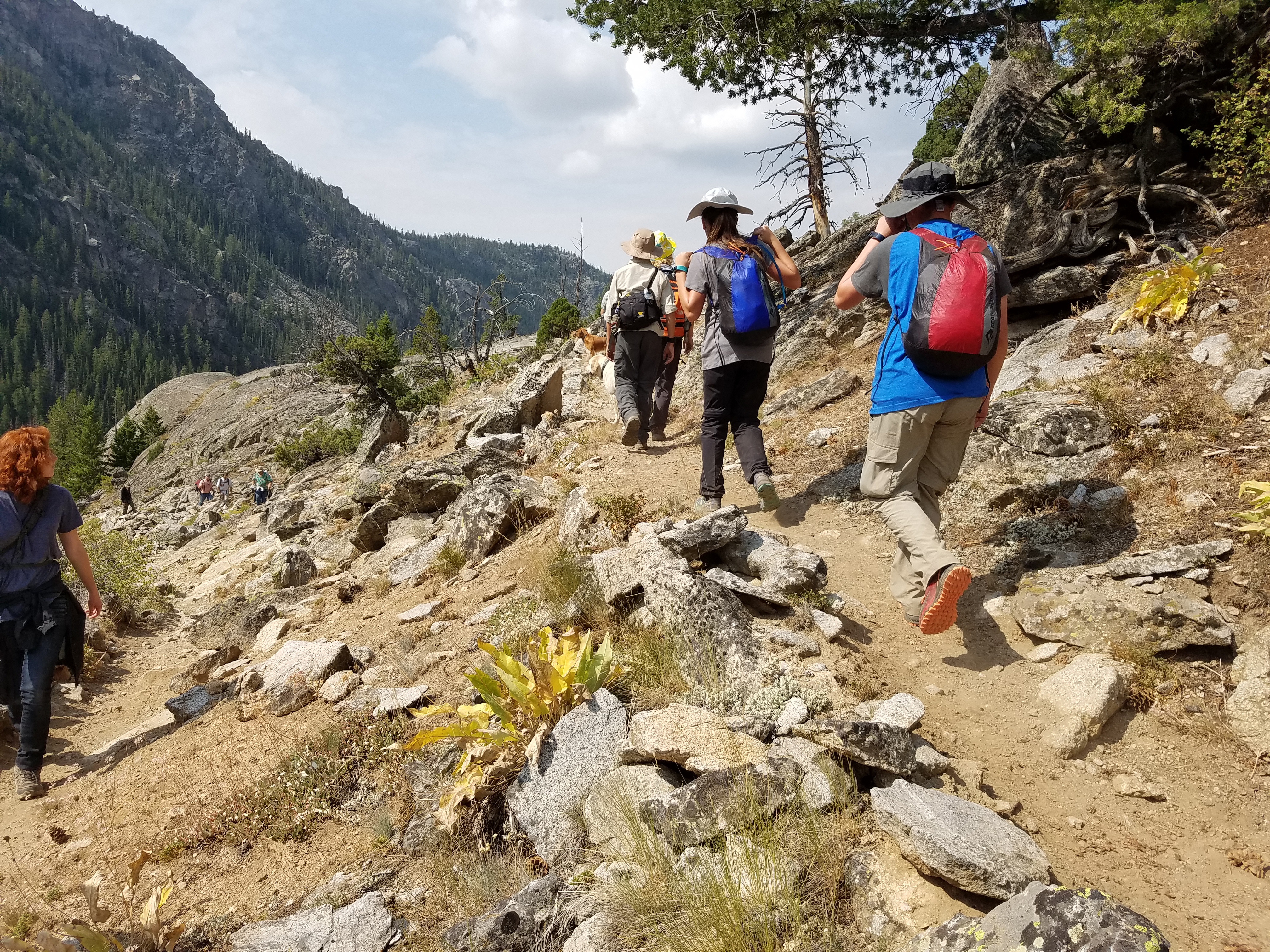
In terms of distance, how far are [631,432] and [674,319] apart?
48.6 inches

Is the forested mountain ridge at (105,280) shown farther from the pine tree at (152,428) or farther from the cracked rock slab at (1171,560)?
the cracked rock slab at (1171,560)

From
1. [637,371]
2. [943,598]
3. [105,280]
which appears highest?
[105,280]

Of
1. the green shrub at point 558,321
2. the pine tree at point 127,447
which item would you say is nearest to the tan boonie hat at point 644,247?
the green shrub at point 558,321

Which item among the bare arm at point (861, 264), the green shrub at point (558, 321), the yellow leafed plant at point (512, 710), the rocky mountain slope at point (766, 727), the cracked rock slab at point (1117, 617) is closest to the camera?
the rocky mountain slope at point (766, 727)

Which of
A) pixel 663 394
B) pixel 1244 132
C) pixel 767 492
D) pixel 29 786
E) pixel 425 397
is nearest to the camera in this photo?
pixel 29 786

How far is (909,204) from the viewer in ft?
11.9

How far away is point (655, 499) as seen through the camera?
5.84 m

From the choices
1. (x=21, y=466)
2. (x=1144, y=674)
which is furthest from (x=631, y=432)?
(x=1144, y=674)

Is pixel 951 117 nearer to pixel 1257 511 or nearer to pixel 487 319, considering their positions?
pixel 1257 511

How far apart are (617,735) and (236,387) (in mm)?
62510

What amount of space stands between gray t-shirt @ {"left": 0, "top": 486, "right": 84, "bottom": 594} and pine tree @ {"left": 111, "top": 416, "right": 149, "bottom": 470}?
5880 centimetres

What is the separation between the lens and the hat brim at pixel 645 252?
7.47m

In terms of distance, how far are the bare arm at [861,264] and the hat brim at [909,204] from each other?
0.07 metres

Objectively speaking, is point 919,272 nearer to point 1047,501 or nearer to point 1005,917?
point 1047,501
